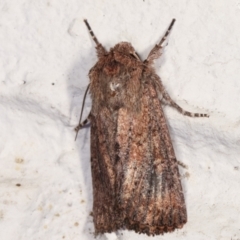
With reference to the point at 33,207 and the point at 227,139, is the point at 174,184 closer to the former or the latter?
the point at 227,139

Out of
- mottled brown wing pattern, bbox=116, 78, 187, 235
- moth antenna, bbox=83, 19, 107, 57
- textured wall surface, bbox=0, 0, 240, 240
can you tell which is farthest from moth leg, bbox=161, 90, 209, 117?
moth antenna, bbox=83, 19, 107, 57

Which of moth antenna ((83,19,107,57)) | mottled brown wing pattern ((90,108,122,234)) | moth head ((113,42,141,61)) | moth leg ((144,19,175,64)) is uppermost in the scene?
moth leg ((144,19,175,64))

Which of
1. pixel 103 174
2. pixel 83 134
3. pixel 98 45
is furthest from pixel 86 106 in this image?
pixel 103 174

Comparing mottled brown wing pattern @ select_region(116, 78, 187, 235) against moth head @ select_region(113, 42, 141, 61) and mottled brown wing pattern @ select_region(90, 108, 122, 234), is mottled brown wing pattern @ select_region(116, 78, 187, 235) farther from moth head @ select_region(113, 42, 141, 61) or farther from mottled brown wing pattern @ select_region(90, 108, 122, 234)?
moth head @ select_region(113, 42, 141, 61)

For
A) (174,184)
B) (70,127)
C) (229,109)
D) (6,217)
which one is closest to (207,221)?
(174,184)

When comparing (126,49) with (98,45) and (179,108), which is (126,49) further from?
(179,108)

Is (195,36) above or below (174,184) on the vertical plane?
above
